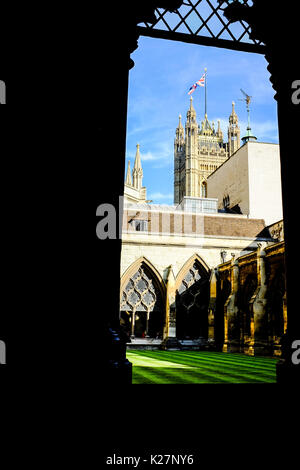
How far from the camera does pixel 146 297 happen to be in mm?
17719

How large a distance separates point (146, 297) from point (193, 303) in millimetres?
2386

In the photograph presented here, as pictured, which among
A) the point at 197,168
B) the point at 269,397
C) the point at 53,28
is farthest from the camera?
the point at 197,168

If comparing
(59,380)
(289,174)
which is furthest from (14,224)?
(289,174)

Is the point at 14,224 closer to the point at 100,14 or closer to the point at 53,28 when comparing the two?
the point at 53,28

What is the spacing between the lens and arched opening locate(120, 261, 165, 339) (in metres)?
17.5

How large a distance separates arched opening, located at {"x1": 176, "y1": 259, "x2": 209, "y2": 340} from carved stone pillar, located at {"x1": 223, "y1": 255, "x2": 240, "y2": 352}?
228 centimetres

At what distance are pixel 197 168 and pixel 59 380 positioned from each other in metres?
72.2

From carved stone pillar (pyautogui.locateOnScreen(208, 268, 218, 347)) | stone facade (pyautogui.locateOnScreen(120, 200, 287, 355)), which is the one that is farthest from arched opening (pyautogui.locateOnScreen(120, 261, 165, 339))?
carved stone pillar (pyautogui.locateOnScreen(208, 268, 218, 347))

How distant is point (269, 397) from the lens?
318cm

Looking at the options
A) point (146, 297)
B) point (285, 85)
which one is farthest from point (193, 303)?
point (285, 85)

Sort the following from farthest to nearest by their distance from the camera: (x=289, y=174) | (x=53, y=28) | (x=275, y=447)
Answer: (x=289, y=174)
(x=53, y=28)
(x=275, y=447)

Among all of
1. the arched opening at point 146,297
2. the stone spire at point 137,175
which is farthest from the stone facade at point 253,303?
the stone spire at point 137,175

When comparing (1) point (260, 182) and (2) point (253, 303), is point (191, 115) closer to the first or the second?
(1) point (260, 182)

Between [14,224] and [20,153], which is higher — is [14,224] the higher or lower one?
the lower one
